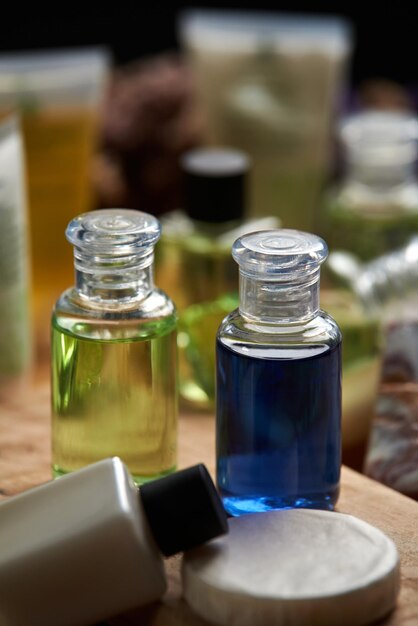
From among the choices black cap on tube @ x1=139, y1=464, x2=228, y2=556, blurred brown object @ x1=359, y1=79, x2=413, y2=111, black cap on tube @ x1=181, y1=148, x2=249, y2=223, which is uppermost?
Result: black cap on tube @ x1=181, y1=148, x2=249, y2=223

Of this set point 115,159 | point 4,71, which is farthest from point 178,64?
point 4,71

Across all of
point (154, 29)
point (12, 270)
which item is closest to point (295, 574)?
point (12, 270)

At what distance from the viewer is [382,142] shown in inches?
33.2

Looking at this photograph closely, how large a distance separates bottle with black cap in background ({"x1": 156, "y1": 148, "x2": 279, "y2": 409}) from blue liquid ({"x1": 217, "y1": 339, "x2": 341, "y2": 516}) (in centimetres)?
19

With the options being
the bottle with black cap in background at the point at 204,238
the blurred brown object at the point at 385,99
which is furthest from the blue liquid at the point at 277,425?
the blurred brown object at the point at 385,99

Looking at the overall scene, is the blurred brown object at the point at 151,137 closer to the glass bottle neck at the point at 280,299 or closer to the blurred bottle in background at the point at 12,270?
the blurred bottle in background at the point at 12,270

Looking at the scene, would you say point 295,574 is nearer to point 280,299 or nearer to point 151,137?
point 280,299

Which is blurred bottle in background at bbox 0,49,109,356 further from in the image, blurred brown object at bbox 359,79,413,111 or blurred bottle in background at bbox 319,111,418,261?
blurred brown object at bbox 359,79,413,111

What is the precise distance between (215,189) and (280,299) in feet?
0.85

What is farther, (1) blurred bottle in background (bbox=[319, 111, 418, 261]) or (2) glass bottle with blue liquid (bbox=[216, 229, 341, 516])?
(1) blurred bottle in background (bbox=[319, 111, 418, 261])

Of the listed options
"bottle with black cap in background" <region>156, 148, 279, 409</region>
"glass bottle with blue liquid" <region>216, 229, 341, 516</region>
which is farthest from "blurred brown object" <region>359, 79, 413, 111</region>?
"glass bottle with blue liquid" <region>216, 229, 341, 516</region>

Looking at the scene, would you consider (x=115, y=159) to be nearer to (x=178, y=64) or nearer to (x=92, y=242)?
(x=178, y=64)

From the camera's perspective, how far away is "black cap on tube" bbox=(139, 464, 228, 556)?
1.56 feet

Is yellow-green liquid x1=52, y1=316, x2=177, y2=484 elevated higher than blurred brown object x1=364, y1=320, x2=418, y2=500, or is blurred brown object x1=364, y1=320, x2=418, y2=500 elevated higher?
yellow-green liquid x1=52, y1=316, x2=177, y2=484
